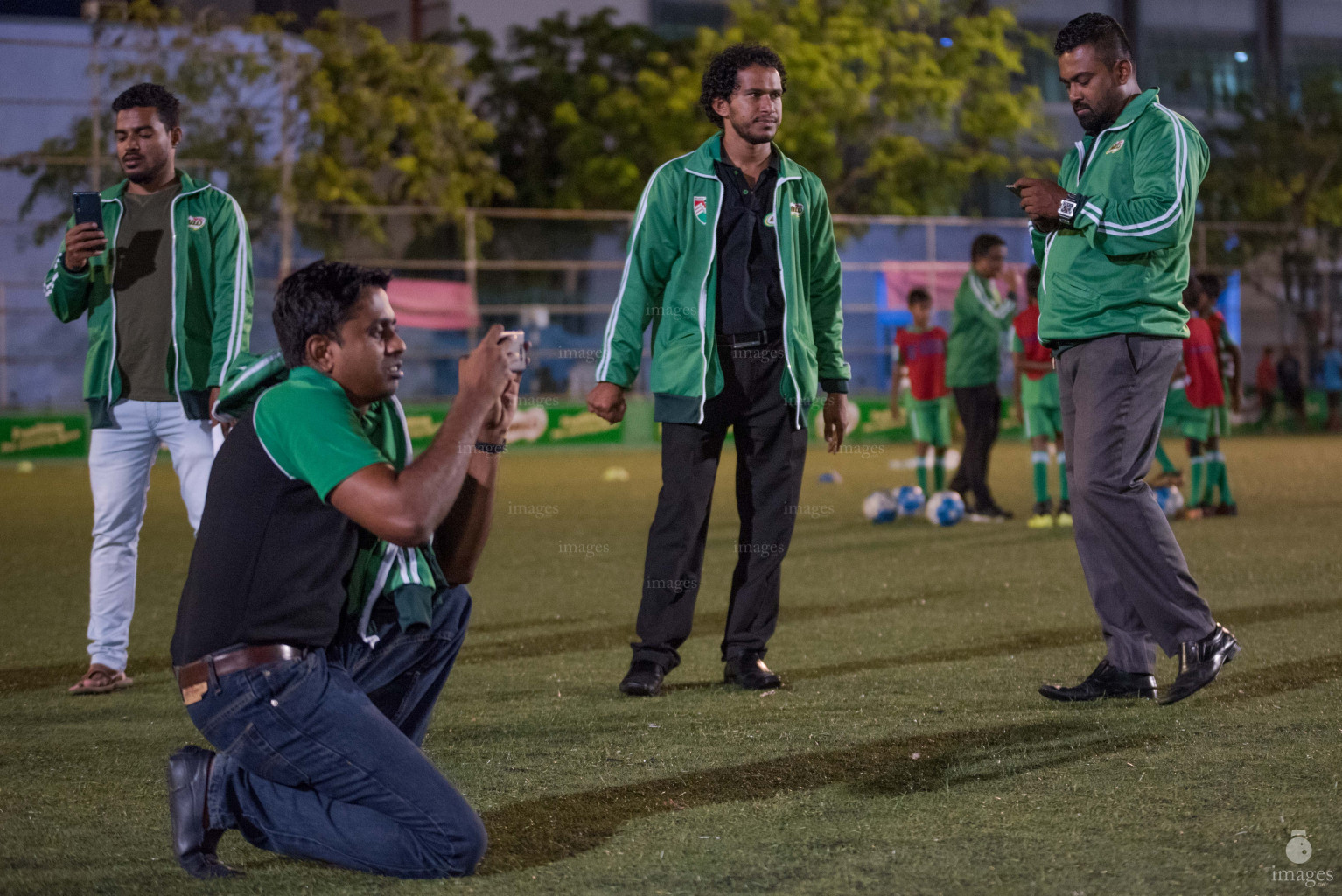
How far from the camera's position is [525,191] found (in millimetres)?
31047

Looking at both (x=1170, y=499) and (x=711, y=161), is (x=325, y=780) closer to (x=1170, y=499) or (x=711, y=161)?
(x=711, y=161)

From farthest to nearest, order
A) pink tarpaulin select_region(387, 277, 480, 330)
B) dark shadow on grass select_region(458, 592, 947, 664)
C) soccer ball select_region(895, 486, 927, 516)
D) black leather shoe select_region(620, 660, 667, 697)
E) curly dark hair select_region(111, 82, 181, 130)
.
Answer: pink tarpaulin select_region(387, 277, 480, 330)
soccer ball select_region(895, 486, 927, 516)
dark shadow on grass select_region(458, 592, 947, 664)
curly dark hair select_region(111, 82, 181, 130)
black leather shoe select_region(620, 660, 667, 697)

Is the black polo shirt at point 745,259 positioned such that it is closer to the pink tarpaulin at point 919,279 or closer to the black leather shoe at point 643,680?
the black leather shoe at point 643,680

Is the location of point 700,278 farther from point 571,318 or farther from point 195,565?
point 571,318

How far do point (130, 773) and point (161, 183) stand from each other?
2.54 m

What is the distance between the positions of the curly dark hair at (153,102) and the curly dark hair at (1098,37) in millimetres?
3320

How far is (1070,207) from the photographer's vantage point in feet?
16.4

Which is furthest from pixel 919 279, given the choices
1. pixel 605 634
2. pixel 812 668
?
pixel 812 668

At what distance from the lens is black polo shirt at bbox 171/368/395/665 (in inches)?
129

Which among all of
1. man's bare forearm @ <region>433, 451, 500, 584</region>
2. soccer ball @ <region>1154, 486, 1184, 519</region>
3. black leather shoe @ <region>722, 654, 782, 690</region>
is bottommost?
soccer ball @ <region>1154, 486, 1184, 519</region>

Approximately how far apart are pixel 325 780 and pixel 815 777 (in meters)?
1.48

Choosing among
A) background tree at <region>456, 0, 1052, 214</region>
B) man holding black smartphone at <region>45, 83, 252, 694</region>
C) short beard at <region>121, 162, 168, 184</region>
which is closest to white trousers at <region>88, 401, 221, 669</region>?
man holding black smartphone at <region>45, 83, 252, 694</region>

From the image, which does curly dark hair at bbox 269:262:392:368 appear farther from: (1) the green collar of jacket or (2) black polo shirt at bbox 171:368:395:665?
(1) the green collar of jacket

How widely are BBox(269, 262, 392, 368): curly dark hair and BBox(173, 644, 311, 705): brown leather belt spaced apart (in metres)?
0.65
